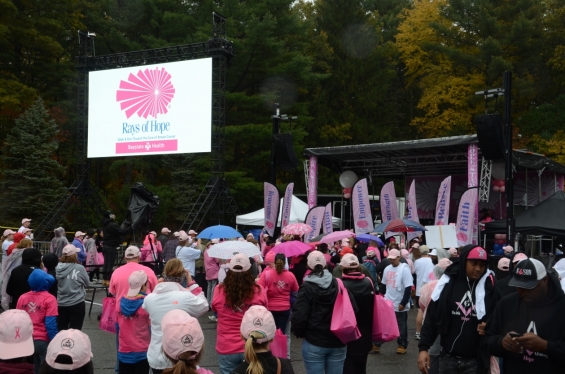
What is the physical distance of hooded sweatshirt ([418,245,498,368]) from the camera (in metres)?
4.93

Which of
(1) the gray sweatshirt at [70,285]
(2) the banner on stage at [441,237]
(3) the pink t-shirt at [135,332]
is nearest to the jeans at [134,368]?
(3) the pink t-shirt at [135,332]

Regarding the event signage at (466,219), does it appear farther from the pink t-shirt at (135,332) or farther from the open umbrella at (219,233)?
the pink t-shirt at (135,332)

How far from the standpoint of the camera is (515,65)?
A: 1355 inches

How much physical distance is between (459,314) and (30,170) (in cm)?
2736

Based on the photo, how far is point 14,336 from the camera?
12.8 feet

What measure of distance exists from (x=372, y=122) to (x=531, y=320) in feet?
125

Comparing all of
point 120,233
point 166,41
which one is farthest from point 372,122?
point 120,233

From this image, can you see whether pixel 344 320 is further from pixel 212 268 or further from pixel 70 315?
pixel 212 268

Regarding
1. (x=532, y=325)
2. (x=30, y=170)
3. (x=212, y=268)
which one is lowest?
(x=212, y=268)

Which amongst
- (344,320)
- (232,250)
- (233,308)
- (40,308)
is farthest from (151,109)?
(344,320)

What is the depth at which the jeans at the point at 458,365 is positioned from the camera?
492 centimetres

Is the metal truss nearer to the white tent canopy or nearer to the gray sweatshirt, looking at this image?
the white tent canopy

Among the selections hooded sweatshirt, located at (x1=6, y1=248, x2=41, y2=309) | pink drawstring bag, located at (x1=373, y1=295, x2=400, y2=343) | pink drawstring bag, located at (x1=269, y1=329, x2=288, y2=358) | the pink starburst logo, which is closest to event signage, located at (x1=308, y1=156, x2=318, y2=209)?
the pink starburst logo

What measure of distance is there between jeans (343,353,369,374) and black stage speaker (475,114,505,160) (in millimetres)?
11406
